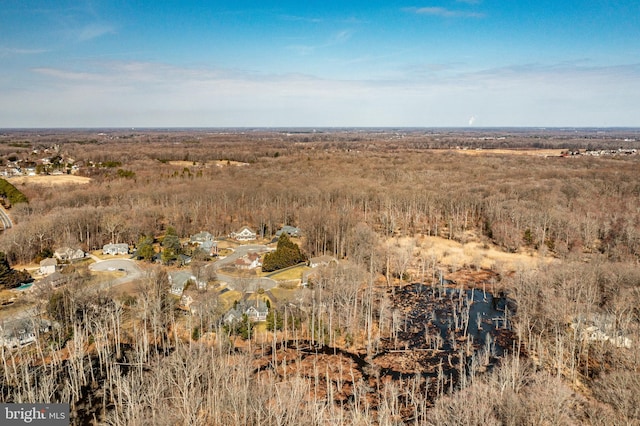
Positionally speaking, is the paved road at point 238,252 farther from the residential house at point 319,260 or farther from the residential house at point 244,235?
the residential house at point 319,260

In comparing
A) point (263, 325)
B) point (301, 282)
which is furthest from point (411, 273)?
point (263, 325)

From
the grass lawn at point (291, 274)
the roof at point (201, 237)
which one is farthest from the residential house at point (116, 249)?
the grass lawn at point (291, 274)

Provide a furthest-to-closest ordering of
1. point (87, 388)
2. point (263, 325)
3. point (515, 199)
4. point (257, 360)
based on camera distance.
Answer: point (515, 199) → point (263, 325) → point (257, 360) → point (87, 388)

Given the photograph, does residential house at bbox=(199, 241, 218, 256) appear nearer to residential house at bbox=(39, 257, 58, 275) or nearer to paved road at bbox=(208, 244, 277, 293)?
paved road at bbox=(208, 244, 277, 293)

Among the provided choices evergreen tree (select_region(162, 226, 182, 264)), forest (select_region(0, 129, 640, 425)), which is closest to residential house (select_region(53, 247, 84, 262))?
forest (select_region(0, 129, 640, 425))

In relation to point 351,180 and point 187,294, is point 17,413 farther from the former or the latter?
point 351,180

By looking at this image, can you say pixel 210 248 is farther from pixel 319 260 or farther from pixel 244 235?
pixel 319 260
